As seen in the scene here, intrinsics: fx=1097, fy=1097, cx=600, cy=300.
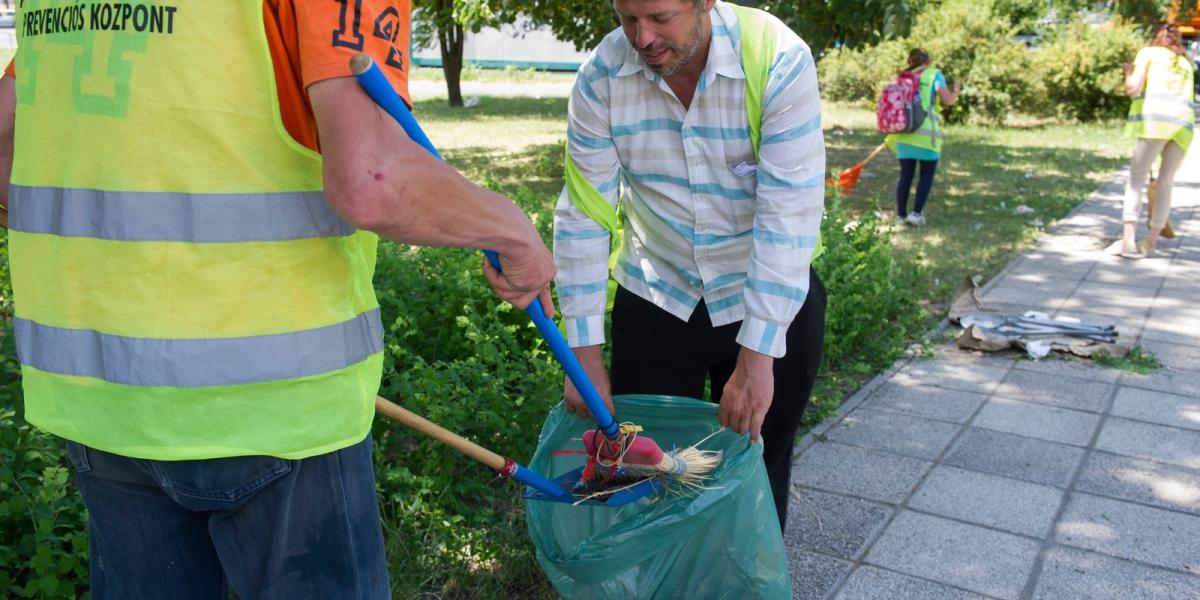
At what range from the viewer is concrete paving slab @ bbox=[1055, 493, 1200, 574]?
3.45 m

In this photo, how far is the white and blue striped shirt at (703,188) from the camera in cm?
240

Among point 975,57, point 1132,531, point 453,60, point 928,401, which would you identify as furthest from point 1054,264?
point 453,60

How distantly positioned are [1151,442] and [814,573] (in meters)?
1.93

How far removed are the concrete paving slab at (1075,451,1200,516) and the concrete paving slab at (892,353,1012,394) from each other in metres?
0.95

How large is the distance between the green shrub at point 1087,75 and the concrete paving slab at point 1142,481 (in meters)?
17.4

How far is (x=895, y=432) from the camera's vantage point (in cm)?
464

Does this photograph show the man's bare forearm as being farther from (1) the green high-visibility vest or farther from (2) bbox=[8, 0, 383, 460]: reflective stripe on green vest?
(1) the green high-visibility vest

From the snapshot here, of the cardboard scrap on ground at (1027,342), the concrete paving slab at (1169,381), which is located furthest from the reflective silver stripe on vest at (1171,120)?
the concrete paving slab at (1169,381)

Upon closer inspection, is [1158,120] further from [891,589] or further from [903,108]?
[891,589]

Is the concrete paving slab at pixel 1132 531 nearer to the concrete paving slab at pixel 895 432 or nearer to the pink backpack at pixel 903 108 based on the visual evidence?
the concrete paving slab at pixel 895 432

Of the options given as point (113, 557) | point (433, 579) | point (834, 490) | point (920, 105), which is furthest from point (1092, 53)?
point (113, 557)

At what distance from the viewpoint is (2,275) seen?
4617 millimetres

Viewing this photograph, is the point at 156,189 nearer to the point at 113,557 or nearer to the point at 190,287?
the point at 190,287

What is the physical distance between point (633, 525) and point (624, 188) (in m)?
0.86
